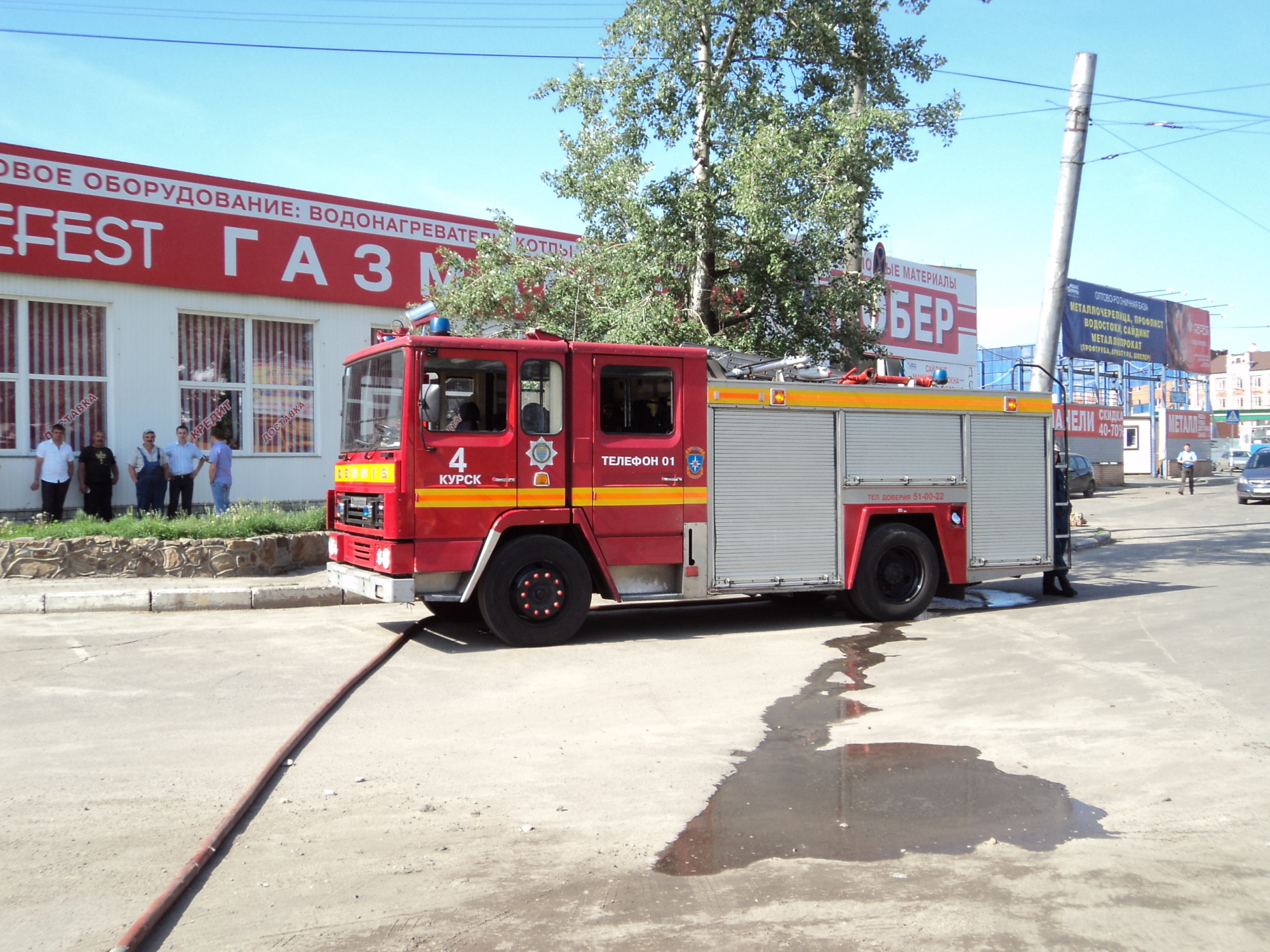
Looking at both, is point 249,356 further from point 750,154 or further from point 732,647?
point 732,647

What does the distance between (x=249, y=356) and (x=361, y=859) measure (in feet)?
46.2

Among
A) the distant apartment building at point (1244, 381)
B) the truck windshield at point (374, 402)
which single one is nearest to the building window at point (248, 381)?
the truck windshield at point (374, 402)

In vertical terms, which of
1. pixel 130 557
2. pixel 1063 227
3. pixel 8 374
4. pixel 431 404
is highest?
pixel 1063 227

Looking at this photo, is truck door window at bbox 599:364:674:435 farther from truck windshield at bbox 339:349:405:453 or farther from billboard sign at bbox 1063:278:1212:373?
billboard sign at bbox 1063:278:1212:373

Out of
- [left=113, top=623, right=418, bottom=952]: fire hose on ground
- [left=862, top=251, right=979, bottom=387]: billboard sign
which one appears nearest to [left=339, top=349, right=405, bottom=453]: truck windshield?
[left=113, top=623, right=418, bottom=952]: fire hose on ground

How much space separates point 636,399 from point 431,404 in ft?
5.97

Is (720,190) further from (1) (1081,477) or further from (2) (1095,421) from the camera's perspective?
(2) (1095,421)

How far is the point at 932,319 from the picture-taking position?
30.5 m

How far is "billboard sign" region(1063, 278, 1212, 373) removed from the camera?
4281cm

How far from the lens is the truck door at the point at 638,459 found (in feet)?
29.8

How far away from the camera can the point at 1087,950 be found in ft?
11.2

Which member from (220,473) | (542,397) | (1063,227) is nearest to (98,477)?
(220,473)

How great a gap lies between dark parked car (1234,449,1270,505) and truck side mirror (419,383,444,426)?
92.1 ft

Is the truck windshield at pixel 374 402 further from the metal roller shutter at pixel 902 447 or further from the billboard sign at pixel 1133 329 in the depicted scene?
the billboard sign at pixel 1133 329
